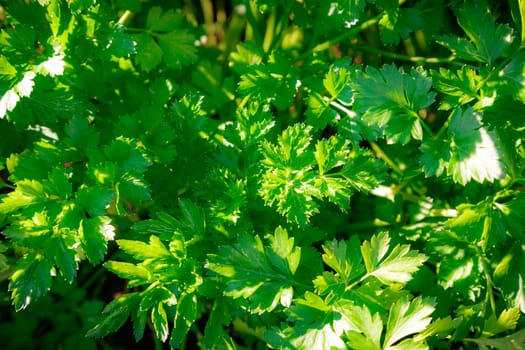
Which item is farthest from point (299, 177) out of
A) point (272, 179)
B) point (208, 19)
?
point (208, 19)

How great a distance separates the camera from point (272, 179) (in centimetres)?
114

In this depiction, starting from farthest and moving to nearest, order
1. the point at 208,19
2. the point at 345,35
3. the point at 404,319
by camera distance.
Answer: the point at 208,19 < the point at 345,35 < the point at 404,319

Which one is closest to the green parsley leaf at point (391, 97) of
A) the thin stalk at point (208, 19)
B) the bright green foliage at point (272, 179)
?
the bright green foliage at point (272, 179)

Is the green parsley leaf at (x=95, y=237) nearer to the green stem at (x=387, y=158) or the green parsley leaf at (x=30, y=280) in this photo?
the green parsley leaf at (x=30, y=280)

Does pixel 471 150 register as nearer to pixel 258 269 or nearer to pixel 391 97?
pixel 391 97

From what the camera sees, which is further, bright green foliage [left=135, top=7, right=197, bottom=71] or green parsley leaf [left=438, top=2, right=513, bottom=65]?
bright green foliage [left=135, top=7, right=197, bottom=71]

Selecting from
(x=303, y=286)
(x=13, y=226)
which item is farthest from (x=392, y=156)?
(x=13, y=226)

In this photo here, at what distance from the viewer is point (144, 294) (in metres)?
1.15

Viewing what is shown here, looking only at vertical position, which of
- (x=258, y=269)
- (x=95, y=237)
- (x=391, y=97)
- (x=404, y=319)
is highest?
(x=391, y=97)

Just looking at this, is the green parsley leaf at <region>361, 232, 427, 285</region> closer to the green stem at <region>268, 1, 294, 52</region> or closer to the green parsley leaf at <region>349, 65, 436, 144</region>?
the green parsley leaf at <region>349, 65, 436, 144</region>

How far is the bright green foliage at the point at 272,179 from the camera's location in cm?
110

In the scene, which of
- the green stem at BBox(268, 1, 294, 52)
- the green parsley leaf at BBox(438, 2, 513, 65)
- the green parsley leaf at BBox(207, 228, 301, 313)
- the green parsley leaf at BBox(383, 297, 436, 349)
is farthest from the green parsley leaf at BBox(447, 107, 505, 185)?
the green stem at BBox(268, 1, 294, 52)

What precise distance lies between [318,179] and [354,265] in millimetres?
217

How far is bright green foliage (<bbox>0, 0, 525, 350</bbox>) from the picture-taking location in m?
1.10
